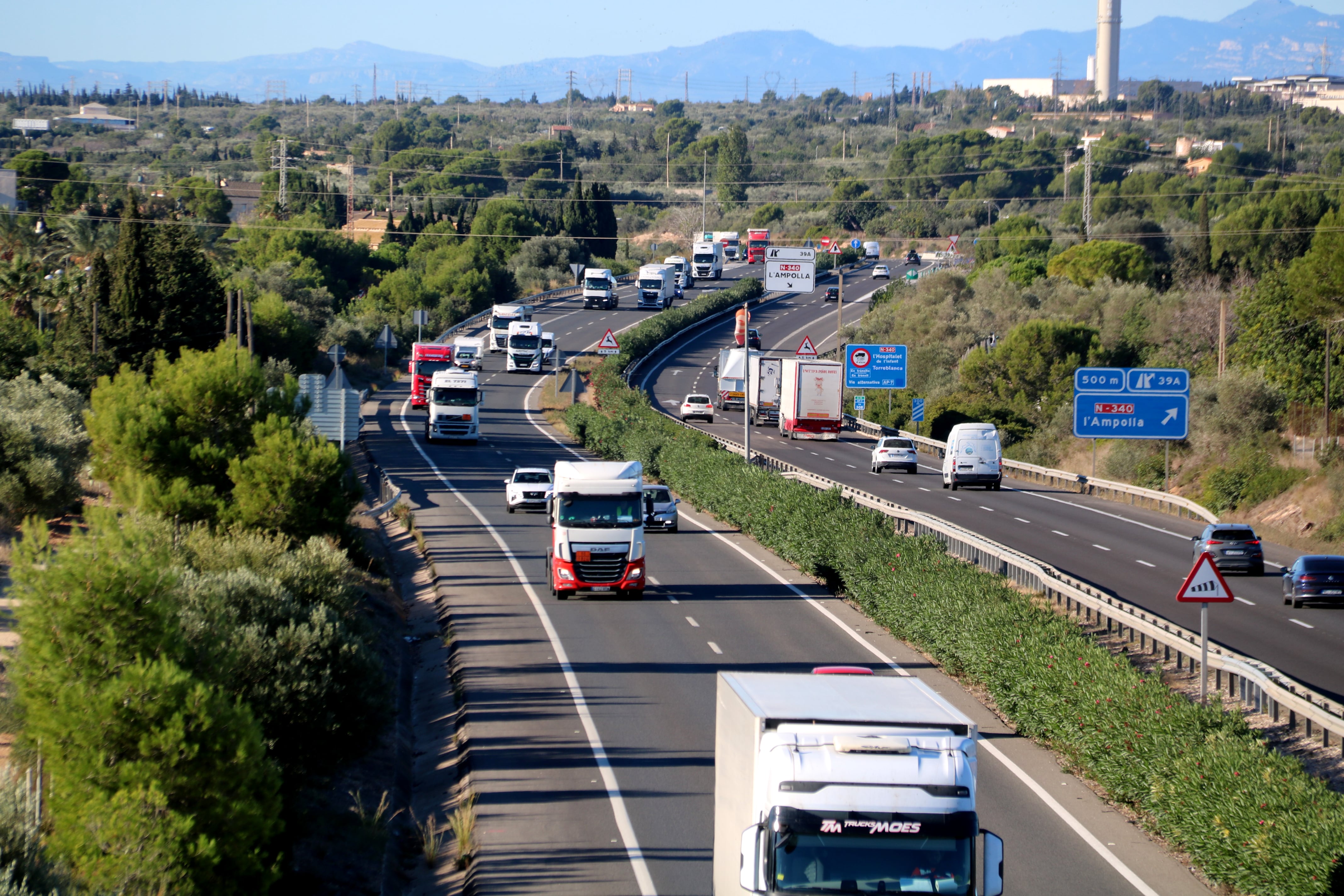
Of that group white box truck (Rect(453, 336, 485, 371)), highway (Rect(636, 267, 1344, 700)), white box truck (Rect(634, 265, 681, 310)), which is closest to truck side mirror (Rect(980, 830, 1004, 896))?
highway (Rect(636, 267, 1344, 700))

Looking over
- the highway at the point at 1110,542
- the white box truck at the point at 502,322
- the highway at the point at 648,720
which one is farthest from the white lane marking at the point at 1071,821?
the white box truck at the point at 502,322

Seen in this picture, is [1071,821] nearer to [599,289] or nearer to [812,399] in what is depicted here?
[812,399]

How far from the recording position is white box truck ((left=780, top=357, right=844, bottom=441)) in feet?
196

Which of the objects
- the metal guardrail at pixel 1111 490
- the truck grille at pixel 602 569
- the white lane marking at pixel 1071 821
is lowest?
the metal guardrail at pixel 1111 490

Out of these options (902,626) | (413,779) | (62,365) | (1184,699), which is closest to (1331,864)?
(1184,699)

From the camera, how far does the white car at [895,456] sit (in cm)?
5056

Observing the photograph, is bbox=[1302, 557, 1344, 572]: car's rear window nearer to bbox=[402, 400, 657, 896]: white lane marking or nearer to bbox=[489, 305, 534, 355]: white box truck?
bbox=[402, 400, 657, 896]: white lane marking

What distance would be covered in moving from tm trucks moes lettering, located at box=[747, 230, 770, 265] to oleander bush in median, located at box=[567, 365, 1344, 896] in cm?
8533

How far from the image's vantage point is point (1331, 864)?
32.8ft

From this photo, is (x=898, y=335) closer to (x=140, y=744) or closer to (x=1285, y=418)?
(x=1285, y=418)

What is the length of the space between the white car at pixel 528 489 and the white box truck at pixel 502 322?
4268 centimetres

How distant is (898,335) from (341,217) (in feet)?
217

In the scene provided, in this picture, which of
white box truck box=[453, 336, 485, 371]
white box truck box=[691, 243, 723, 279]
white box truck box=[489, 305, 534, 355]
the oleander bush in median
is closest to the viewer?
the oleander bush in median

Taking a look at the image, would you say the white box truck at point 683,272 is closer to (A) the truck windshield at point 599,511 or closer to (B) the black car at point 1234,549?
(B) the black car at point 1234,549
